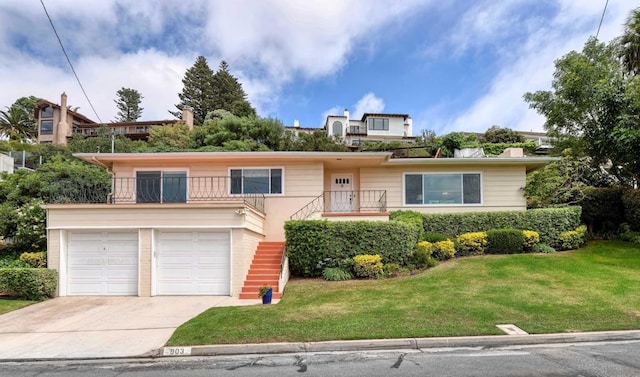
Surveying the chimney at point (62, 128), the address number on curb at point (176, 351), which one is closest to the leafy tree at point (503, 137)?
the address number on curb at point (176, 351)

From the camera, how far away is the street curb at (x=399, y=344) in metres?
6.68

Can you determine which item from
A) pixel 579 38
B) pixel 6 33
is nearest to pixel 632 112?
pixel 579 38

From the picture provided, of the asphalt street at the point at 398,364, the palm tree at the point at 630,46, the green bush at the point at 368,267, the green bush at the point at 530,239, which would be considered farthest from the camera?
the palm tree at the point at 630,46

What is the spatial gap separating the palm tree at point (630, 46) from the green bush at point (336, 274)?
702 inches

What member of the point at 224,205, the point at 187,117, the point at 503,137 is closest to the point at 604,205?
the point at 224,205

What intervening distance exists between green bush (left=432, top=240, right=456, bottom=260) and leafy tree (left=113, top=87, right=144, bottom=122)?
2548 inches

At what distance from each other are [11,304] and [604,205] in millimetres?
21284

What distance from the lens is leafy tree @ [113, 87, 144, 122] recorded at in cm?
6631

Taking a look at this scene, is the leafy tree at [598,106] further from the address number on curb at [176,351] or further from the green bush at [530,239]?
the address number on curb at [176,351]

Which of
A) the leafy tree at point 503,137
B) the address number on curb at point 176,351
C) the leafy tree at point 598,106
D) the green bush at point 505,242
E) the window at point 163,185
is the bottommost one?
the address number on curb at point 176,351

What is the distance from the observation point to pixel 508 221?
50.9 ft

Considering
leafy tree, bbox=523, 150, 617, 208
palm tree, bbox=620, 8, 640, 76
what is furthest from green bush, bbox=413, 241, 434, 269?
palm tree, bbox=620, 8, 640, 76

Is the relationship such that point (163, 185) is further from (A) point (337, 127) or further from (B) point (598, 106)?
(A) point (337, 127)

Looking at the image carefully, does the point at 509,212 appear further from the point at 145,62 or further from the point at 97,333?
the point at 145,62
